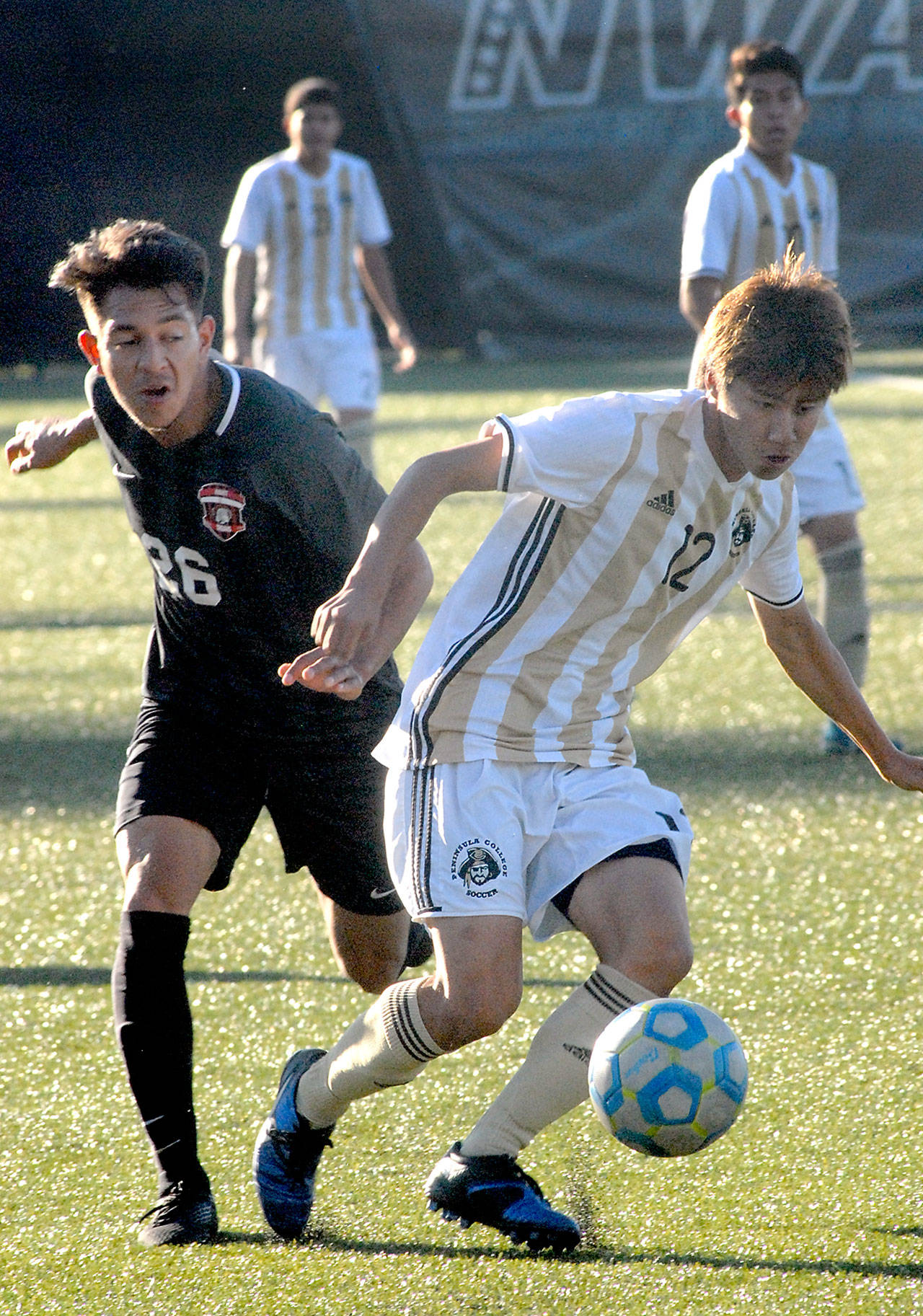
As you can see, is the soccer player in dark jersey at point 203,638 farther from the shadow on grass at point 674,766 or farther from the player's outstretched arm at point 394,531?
the shadow on grass at point 674,766

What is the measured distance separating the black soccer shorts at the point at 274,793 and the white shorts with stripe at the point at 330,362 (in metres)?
5.40

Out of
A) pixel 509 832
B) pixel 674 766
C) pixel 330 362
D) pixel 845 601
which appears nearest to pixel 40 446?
pixel 509 832

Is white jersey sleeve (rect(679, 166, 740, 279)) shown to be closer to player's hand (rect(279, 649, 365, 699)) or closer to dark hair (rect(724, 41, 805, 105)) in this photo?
dark hair (rect(724, 41, 805, 105))

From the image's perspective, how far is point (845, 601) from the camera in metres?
5.42

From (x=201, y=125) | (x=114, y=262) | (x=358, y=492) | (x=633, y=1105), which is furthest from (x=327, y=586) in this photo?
(x=201, y=125)

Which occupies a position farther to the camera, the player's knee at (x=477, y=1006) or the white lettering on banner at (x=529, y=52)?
the white lettering on banner at (x=529, y=52)

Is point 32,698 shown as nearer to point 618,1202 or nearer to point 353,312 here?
point 353,312

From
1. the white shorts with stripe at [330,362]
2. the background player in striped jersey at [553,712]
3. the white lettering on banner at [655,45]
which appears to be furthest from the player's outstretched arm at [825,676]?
the white lettering on banner at [655,45]

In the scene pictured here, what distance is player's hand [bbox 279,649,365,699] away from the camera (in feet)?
7.74

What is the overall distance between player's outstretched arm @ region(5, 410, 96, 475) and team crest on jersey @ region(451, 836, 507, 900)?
1063mm

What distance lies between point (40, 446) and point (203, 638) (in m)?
0.53

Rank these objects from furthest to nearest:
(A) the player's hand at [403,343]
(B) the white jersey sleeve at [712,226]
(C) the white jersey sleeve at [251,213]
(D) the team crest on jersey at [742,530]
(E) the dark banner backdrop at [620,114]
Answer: (E) the dark banner backdrop at [620,114] < (A) the player's hand at [403,343] < (C) the white jersey sleeve at [251,213] < (B) the white jersey sleeve at [712,226] < (D) the team crest on jersey at [742,530]

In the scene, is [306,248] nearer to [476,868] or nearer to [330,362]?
[330,362]

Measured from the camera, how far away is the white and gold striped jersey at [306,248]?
26.4 ft
